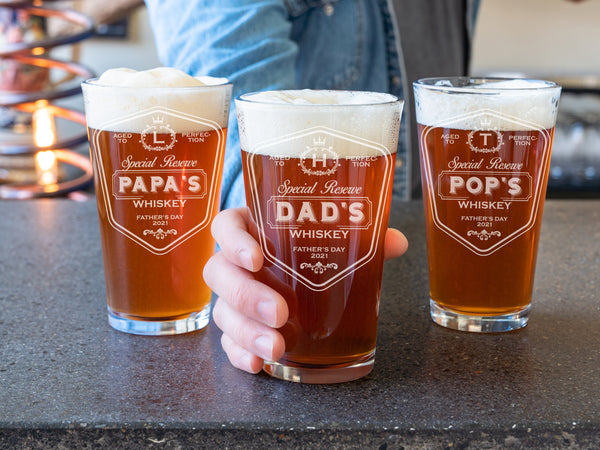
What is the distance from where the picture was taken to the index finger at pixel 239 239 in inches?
23.6

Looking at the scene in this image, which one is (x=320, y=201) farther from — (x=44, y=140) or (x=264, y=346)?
(x=44, y=140)

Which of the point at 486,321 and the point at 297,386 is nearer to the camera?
the point at 297,386

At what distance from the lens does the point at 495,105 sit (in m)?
0.67

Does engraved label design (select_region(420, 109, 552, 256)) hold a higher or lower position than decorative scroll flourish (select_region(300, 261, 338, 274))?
higher

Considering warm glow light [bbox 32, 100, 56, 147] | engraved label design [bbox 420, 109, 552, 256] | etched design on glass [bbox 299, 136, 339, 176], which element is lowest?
warm glow light [bbox 32, 100, 56, 147]

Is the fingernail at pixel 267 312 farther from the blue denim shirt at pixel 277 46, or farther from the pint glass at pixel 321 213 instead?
the blue denim shirt at pixel 277 46

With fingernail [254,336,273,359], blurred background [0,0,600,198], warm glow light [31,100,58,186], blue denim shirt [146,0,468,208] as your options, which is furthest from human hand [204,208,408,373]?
blurred background [0,0,600,198]

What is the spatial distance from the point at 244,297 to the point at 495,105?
0.30 meters

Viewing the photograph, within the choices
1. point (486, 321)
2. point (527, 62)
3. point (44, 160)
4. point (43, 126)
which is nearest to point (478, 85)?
point (486, 321)

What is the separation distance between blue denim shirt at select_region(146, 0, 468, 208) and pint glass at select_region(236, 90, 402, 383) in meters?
0.39

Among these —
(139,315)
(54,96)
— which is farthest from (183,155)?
(54,96)

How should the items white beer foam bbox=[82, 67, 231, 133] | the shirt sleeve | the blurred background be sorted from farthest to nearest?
1. the blurred background
2. the shirt sleeve
3. white beer foam bbox=[82, 67, 231, 133]

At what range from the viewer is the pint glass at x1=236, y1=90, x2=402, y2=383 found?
1.86 feet

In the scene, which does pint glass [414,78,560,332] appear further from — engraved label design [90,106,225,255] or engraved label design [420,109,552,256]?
engraved label design [90,106,225,255]
